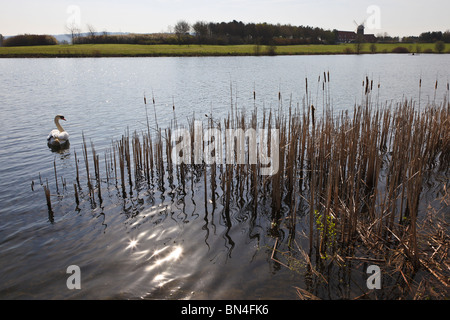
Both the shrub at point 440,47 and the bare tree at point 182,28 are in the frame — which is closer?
the shrub at point 440,47

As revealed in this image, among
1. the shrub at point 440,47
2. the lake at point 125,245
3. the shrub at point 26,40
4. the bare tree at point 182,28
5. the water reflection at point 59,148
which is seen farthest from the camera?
the bare tree at point 182,28

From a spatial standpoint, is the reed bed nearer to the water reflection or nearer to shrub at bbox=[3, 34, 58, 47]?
the water reflection

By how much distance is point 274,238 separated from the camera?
17.0ft

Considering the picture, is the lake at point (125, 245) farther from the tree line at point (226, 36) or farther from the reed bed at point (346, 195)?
the tree line at point (226, 36)

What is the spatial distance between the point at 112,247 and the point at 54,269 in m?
0.88

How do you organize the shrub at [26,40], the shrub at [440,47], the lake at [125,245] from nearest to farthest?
the lake at [125,245] → the shrub at [440,47] → the shrub at [26,40]

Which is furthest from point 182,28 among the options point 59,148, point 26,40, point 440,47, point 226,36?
point 59,148

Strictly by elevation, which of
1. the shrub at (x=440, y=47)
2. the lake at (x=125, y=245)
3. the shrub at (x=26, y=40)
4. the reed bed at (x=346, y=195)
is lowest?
the lake at (x=125, y=245)

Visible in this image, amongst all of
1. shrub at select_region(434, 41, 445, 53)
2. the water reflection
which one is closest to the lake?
the water reflection

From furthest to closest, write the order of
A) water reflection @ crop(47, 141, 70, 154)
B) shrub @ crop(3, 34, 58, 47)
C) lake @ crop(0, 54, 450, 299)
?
shrub @ crop(3, 34, 58, 47), water reflection @ crop(47, 141, 70, 154), lake @ crop(0, 54, 450, 299)

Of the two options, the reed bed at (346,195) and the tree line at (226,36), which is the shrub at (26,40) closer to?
the tree line at (226,36)

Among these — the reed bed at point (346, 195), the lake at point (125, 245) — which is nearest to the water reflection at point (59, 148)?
the lake at point (125, 245)

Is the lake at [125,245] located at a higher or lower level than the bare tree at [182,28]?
lower

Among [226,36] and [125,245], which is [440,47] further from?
[125,245]
